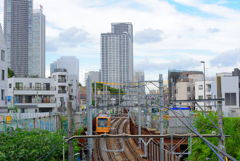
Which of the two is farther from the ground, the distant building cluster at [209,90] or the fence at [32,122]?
the distant building cluster at [209,90]

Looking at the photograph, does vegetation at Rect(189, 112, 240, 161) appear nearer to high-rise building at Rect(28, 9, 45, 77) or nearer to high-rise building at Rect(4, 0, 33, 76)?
high-rise building at Rect(28, 9, 45, 77)

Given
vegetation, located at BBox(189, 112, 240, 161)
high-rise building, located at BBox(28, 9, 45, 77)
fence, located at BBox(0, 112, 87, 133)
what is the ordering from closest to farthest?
fence, located at BBox(0, 112, 87, 133)
vegetation, located at BBox(189, 112, 240, 161)
high-rise building, located at BBox(28, 9, 45, 77)

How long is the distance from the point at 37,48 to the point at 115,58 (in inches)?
1987

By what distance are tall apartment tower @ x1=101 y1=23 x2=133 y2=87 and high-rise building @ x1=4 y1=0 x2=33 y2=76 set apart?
46.9m

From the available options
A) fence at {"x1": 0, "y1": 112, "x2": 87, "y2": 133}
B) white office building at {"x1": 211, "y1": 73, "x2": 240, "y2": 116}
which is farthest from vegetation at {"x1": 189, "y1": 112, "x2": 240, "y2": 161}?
white office building at {"x1": 211, "y1": 73, "x2": 240, "y2": 116}

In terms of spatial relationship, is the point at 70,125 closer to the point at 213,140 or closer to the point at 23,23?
the point at 213,140

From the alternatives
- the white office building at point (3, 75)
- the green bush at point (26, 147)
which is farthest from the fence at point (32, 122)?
the white office building at point (3, 75)

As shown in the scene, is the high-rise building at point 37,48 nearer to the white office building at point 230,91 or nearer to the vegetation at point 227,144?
the white office building at point 230,91

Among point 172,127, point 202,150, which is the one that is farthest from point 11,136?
point 172,127

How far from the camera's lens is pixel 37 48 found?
442 feet

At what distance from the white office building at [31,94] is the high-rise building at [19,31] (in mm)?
91519

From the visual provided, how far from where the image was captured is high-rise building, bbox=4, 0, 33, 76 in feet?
427

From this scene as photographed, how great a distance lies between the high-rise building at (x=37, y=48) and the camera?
133125 mm

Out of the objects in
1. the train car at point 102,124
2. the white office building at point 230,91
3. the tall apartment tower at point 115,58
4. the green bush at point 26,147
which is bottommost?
the train car at point 102,124
